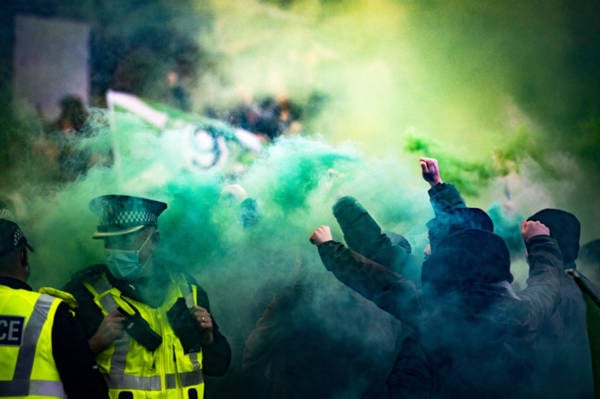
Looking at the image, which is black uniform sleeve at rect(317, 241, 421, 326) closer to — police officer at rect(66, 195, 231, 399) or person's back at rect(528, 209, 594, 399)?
person's back at rect(528, 209, 594, 399)

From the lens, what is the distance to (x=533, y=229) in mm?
4309

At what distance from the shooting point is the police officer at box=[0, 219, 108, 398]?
2.87 m

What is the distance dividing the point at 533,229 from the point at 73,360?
295 cm

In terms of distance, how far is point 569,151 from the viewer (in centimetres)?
500

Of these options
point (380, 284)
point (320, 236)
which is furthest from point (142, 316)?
point (380, 284)

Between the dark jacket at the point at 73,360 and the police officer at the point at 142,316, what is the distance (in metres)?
0.31

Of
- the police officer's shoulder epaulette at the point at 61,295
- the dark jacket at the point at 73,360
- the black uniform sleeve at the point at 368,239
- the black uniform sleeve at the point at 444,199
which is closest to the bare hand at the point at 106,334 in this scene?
the police officer's shoulder epaulette at the point at 61,295

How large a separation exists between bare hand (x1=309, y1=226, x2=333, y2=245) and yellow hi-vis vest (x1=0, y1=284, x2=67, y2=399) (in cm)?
179

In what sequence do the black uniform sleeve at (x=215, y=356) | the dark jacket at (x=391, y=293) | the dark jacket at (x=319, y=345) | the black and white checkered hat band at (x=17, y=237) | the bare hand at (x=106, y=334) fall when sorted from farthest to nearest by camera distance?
the dark jacket at (x=319, y=345), the dark jacket at (x=391, y=293), the black uniform sleeve at (x=215, y=356), the bare hand at (x=106, y=334), the black and white checkered hat band at (x=17, y=237)

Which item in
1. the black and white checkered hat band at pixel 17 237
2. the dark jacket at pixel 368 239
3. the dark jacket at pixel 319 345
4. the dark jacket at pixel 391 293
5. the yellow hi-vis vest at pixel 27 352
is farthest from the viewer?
the dark jacket at pixel 319 345

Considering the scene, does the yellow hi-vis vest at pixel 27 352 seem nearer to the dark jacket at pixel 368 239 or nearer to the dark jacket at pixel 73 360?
the dark jacket at pixel 73 360

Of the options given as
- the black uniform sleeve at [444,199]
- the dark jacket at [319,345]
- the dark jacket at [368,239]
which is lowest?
the dark jacket at [319,345]

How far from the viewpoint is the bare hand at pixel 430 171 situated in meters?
4.43

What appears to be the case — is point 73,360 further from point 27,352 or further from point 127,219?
point 127,219
